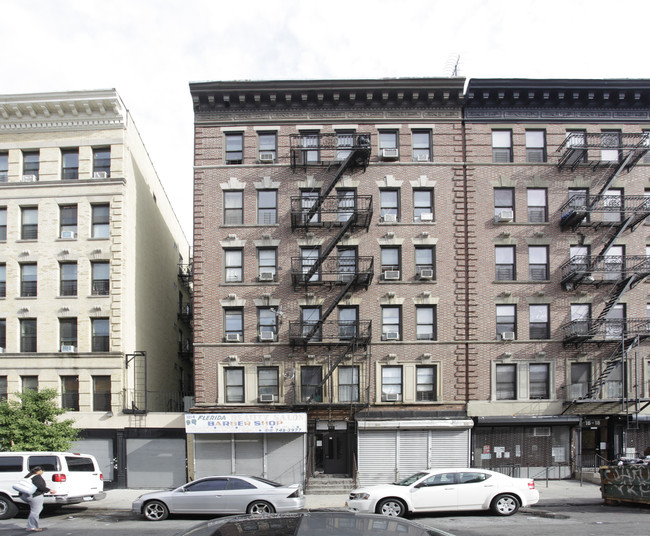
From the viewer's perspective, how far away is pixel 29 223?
26.9 m

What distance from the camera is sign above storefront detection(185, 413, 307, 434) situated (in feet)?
78.5

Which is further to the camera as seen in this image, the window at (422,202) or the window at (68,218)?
the window at (68,218)

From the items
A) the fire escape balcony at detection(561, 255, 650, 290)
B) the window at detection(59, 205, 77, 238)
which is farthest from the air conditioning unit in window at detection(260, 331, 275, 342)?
the fire escape balcony at detection(561, 255, 650, 290)

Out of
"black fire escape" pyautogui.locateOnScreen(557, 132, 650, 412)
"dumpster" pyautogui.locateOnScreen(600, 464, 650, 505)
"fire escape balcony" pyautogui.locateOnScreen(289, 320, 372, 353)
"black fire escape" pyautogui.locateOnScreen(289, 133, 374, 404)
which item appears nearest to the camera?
"dumpster" pyautogui.locateOnScreen(600, 464, 650, 505)

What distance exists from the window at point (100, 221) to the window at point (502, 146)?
1760 centimetres

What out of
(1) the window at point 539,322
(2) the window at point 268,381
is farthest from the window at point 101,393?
(1) the window at point 539,322

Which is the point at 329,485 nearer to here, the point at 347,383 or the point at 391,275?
the point at 347,383

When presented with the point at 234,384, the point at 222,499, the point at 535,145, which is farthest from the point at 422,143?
the point at 222,499

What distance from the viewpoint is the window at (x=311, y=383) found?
25.5 meters

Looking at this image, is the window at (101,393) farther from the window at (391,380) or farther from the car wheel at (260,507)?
the window at (391,380)

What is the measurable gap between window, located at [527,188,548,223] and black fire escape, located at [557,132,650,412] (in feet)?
2.73

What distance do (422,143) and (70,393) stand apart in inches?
749

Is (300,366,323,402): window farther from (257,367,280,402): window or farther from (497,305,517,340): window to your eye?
(497,305,517,340): window

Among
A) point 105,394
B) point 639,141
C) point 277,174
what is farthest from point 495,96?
point 105,394
